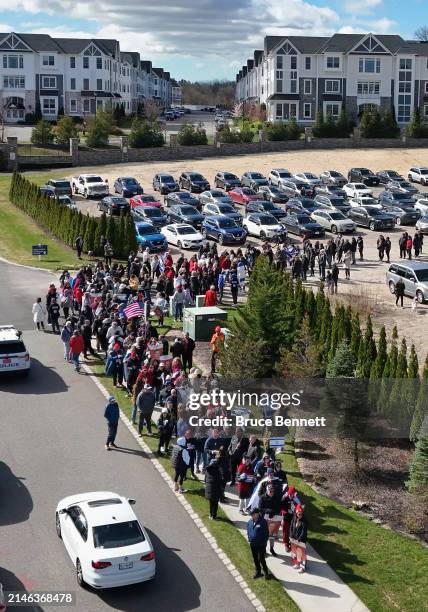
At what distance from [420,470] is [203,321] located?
474 inches

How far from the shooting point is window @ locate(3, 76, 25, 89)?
10012 centimetres

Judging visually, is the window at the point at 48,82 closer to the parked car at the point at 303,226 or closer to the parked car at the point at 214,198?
the parked car at the point at 214,198

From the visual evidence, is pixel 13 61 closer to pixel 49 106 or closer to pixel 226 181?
pixel 49 106

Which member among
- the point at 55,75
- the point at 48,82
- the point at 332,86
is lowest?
the point at 332,86

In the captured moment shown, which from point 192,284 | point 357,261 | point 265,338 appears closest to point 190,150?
point 357,261

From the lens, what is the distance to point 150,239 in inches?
1770

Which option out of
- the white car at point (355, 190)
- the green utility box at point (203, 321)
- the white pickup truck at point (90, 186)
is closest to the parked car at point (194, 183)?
the white pickup truck at point (90, 186)

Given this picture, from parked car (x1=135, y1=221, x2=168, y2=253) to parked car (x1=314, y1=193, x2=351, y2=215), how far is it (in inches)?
495

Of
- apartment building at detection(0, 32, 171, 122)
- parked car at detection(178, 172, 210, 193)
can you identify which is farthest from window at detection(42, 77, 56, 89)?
parked car at detection(178, 172, 210, 193)

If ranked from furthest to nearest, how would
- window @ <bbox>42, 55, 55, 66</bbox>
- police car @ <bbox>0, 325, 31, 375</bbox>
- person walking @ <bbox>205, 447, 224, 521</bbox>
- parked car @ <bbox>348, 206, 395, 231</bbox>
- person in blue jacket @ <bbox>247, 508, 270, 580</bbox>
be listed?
window @ <bbox>42, 55, 55, 66</bbox>
parked car @ <bbox>348, 206, 395, 231</bbox>
police car @ <bbox>0, 325, 31, 375</bbox>
person walking @ <bbox>205, 447, 224, 521</bbox>
person in blue jacket @ <bbox>247, 508, 270, 580</bbox>

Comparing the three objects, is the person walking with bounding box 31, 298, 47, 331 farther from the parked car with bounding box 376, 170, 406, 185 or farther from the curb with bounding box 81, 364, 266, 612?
the parked car with bounding box 376, 170, 406, 185

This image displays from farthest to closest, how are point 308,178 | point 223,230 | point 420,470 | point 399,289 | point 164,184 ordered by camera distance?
point 308,178 < point 164,184 < point 223,230 < point 399,289 < point 420,470

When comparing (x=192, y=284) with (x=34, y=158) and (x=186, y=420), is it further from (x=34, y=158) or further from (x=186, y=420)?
(x=34, y=158)

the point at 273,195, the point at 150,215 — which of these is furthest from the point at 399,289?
the point at 273,195
